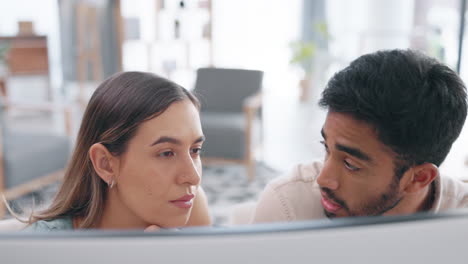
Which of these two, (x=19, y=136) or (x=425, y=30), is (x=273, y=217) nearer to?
(x=19, y=136)

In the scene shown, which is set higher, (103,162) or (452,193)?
(103,162)

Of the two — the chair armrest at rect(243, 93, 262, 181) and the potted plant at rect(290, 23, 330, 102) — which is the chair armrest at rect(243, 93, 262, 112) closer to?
the chair armrest at rect(243, 93, 262, 181)

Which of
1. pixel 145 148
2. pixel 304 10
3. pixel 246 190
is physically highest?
pixel 304 10

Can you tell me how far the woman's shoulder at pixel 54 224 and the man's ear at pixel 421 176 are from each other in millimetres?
578

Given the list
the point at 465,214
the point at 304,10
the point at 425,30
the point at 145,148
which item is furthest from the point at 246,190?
the point at 304,10

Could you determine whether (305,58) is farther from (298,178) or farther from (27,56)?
(298,178)

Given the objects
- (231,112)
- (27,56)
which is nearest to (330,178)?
(231,112)

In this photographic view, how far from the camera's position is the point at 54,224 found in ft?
2.28

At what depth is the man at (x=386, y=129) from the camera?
743 millimetres

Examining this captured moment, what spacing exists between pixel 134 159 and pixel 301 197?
351mm

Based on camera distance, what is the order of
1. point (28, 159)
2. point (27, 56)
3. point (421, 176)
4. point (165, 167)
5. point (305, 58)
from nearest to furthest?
point (165, 167), point (421, 176), point (28, 159), point (27, 56), point (305, 58)

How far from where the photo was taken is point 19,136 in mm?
2586

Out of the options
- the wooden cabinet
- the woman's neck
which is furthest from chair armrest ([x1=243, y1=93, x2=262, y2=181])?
the wooden cabinet

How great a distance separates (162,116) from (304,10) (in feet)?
18.7
